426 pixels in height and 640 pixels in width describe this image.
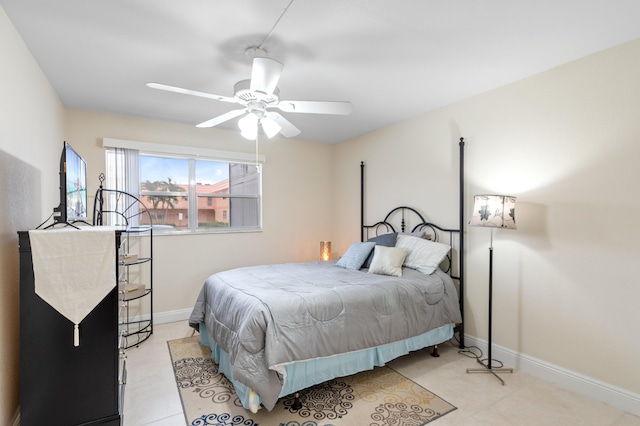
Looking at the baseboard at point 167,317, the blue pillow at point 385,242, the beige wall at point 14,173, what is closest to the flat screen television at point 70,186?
the beige wall at point 14,173

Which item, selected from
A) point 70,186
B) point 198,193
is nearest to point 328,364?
point 70,186

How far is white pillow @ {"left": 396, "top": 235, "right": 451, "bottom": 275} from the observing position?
3209 mm

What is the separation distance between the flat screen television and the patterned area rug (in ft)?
5.00

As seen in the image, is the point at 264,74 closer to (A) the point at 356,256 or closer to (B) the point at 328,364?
(B) the point at 328,364

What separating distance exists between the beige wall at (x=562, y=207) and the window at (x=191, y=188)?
2740mm

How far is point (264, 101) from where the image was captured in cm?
236

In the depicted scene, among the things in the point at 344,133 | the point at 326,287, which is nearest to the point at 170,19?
the point at 326,287

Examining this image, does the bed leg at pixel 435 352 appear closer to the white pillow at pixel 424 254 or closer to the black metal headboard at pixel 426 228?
the black metal headboard at pixel 426 228

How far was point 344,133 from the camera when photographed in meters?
4.65

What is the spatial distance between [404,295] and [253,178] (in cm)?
293

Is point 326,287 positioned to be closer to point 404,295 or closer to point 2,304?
point 404,295

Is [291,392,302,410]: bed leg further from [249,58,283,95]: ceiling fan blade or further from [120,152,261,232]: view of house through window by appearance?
[120,152,261,232]: view of house through window

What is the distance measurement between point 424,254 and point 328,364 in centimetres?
158

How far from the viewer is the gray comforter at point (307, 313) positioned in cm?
210
